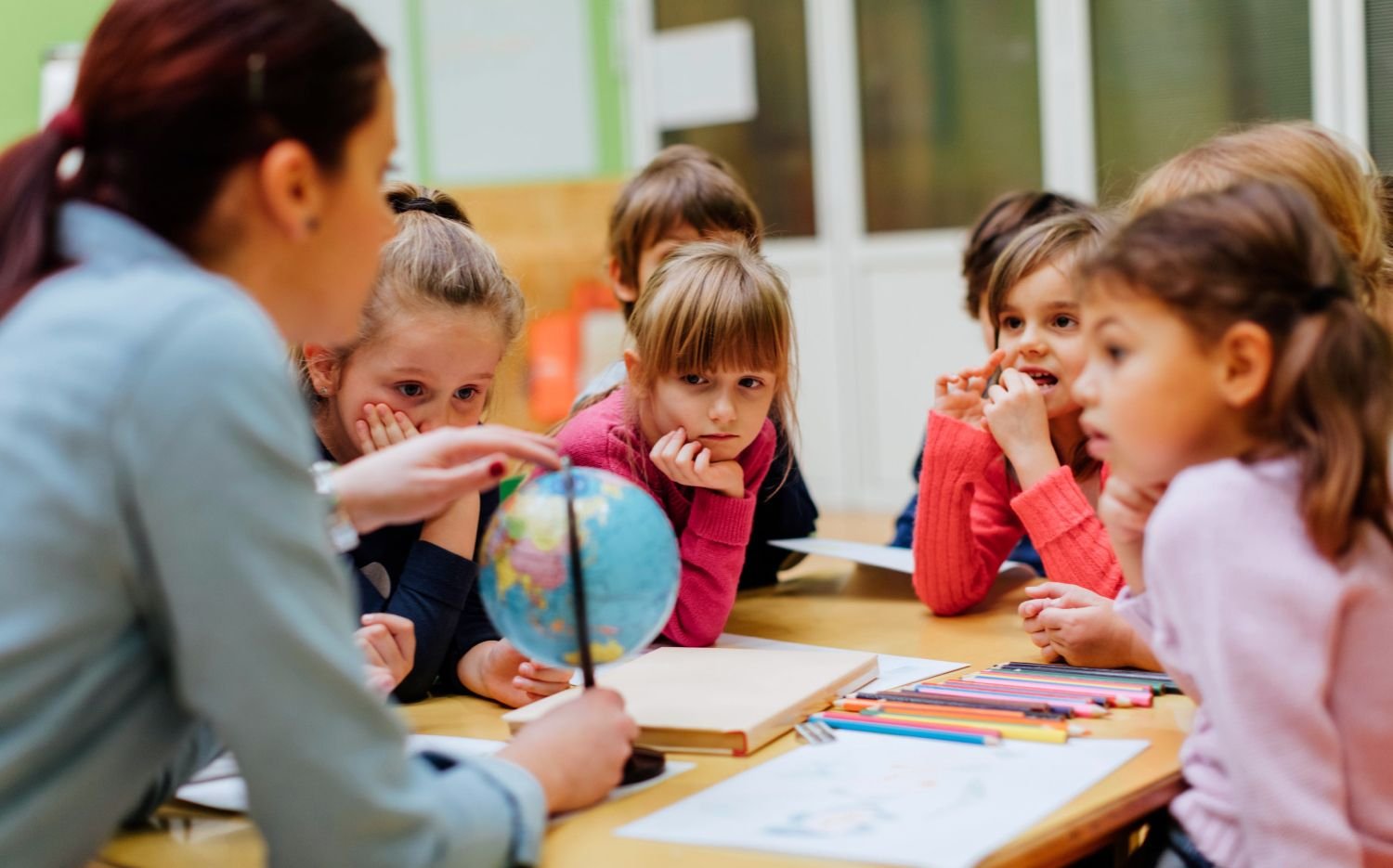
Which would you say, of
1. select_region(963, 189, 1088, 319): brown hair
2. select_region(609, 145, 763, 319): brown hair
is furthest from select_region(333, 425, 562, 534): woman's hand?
select_region(963, 189, 1088, 319): brown hair

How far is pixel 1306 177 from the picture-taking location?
1893mm

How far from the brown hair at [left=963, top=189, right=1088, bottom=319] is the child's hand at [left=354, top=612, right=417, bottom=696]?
145cm

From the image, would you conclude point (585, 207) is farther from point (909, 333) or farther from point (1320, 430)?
point (1320, 430)

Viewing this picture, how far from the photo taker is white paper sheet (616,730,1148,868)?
113 cm

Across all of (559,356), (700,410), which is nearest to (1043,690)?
(700,410)

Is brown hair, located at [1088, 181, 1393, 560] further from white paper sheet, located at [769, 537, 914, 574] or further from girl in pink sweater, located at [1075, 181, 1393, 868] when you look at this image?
white paper sheet, located at [769, 537, 914, 574]

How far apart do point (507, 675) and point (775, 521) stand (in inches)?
33.2

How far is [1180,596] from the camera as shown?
48.7 inches

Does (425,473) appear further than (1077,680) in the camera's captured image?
No

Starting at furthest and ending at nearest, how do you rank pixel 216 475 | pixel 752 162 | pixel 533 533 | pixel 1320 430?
pixel 752 162
pixel 533 533
pixel 1320 430
pixel 216 475

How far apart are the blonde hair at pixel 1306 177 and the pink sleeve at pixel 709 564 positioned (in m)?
0.69

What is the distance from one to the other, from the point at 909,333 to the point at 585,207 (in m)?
1.69

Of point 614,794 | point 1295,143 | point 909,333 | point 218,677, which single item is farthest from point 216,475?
point 909,333

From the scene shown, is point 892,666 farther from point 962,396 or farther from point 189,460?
point 189,460
